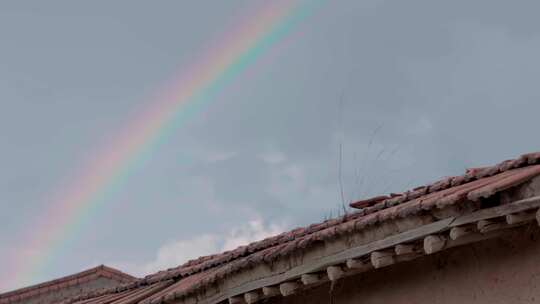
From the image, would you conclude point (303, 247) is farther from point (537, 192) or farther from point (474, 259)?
point (537, 192)

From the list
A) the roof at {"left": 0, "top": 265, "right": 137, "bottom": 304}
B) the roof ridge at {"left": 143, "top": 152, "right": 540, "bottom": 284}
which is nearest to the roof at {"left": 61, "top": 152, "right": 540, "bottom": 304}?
the roof ridge at {"left": 143, "top": 152, "right": 540, "bottom": 284}

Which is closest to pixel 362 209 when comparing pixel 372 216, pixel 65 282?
pixel 372 216

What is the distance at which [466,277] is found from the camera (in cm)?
584

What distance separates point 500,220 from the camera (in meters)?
5.28

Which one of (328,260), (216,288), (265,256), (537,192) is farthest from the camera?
(216,288)

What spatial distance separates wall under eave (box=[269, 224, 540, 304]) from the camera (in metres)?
Result: 5.39

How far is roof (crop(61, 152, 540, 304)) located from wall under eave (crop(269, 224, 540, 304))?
44cm

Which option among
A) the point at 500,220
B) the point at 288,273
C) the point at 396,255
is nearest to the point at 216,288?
the point at 288,273

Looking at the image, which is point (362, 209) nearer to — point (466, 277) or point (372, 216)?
point (372, 216)

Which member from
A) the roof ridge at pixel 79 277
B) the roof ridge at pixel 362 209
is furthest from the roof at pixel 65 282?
the roof ridge at pixel 362 209

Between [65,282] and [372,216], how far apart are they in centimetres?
1237

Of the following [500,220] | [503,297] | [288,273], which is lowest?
[503,297]

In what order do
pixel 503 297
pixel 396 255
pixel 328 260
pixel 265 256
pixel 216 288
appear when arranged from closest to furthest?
1. pixel 503 297
2. pixel 396 255
3. pixel 328 260
4. pixel 265 256
5. pixel 216 288

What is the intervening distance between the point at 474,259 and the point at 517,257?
0.41 m
